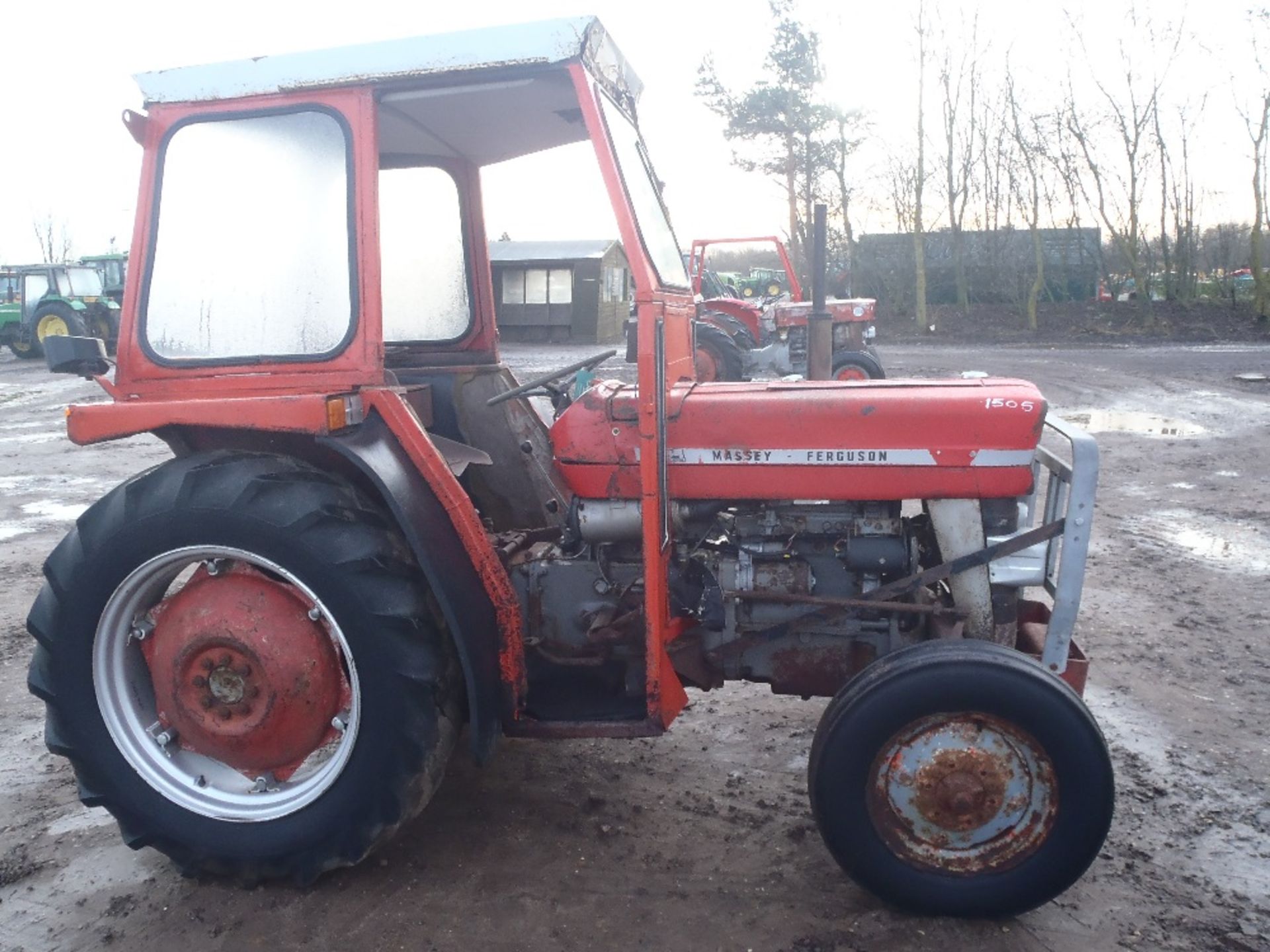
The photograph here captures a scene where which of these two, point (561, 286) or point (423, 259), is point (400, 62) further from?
point (561, 286)

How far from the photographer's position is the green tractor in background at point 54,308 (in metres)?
23.4

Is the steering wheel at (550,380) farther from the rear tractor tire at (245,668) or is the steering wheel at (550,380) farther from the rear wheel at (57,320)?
the rear wheel at (57,320)

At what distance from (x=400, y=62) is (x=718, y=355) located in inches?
424

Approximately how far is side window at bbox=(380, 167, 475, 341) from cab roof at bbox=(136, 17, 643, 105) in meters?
0.96

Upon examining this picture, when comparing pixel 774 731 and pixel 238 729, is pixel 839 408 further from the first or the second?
pixel 238 729

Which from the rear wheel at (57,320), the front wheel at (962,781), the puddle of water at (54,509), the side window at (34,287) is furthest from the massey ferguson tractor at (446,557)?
the side window at (34,287)

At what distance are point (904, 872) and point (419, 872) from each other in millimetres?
1427

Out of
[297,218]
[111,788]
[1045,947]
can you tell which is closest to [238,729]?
[111,788]

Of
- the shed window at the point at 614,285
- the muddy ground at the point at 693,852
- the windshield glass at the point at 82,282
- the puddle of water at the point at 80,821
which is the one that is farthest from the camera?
the shed window at the point at 614,285

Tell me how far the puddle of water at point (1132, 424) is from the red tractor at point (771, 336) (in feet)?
9.21

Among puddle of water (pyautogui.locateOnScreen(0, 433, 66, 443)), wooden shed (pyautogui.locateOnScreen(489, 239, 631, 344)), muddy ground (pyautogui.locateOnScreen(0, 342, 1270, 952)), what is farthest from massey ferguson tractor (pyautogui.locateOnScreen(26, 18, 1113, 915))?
wooden shed (pyautogui.locateOnScreen(489, 239, 631, 344))

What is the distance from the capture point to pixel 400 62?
2729 millimetres

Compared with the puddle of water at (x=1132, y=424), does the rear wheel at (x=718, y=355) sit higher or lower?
higher

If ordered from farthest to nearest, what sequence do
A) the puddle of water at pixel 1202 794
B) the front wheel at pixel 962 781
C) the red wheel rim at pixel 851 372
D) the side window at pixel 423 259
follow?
1. the red wheel rim at pixel 851 372
2. the side window at pixel 423 259
3. the puddle of water at pixel 1202 794
4. the front wheel at pixel 962 781
